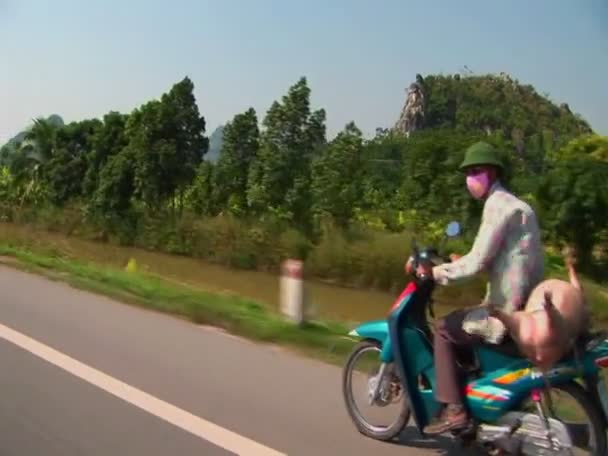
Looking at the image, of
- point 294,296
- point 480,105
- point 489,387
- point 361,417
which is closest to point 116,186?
point 294,296

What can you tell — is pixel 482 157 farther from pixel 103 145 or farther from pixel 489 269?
pixel 103 145

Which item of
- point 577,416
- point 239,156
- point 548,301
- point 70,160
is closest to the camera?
point 548,301

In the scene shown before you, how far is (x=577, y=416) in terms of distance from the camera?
13.1 ft

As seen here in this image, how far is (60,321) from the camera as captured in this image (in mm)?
8336

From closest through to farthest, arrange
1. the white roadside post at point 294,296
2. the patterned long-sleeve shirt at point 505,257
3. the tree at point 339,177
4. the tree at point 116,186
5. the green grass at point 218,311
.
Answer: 1. the patterned long-sleeve shirt at point 505,257
2. the green grass at point 218,311
3. the white roadside post at point 294,296
4. the tree at point 339,177
5. the tree at point 116,186

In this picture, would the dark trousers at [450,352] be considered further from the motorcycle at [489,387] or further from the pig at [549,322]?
the pig at [549,322]

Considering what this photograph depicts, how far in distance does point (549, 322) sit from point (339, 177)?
2361cm

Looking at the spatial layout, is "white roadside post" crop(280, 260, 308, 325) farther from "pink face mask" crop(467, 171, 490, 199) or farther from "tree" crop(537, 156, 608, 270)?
"tree" crop(537, 156, 608, 270)

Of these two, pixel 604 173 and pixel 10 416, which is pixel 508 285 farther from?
pixel 604 173

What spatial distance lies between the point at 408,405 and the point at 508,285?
0.98 metres

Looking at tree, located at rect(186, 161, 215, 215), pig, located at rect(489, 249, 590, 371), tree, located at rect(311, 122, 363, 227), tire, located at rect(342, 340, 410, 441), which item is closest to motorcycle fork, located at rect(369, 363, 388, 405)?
tire, located at rect(342, 340, 410, 441)

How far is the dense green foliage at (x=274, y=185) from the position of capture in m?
20.8

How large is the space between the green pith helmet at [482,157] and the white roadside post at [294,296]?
13.6 feet

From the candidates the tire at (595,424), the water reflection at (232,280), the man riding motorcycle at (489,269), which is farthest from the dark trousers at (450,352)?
the water reflection at (232,280)
